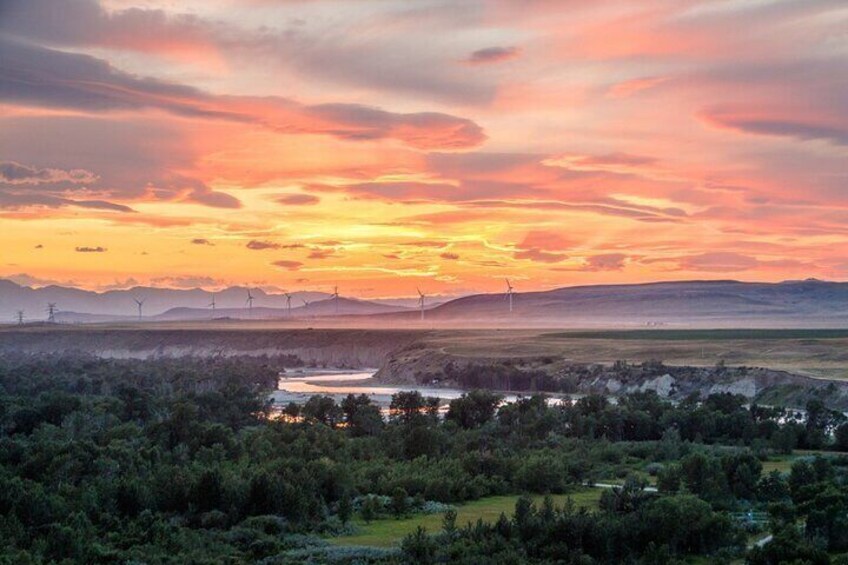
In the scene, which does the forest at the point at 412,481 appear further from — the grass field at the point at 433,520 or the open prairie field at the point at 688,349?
the open prairie field at the point at 688,349

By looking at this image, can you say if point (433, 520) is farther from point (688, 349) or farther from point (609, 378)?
point (688, 349)

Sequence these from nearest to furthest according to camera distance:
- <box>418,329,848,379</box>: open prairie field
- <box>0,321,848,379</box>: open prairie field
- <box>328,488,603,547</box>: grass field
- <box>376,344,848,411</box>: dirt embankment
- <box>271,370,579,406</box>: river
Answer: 1. <box>328,488,603,547</box>: grass field
2. <box>376,344,848,411</box>: dirt embankment
3. <box>271,370,579,406</box>: river
4. <box>418,329,848,379</box>: open prairie field
5. <box>0,321,848,379</box>: open prairie field

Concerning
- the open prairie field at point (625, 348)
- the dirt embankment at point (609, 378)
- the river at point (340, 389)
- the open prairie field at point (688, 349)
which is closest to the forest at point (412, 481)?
the dirt embankment at point (609, 378)

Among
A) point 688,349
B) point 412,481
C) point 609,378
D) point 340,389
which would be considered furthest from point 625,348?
point 412,481

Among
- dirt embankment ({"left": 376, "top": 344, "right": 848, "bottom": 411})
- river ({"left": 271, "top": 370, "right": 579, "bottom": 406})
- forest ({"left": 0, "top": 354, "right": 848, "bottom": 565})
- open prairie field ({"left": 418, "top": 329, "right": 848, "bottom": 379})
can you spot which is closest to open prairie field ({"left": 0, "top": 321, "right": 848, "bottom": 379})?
open prairie field ({"left": 418, "top": 329, "right": 848, "bottom": 379})

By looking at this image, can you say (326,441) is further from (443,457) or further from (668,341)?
(668,341)

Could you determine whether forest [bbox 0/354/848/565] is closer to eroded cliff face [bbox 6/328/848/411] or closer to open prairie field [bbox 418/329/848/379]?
eroded cliff face [bbox 6/328/848/411]
